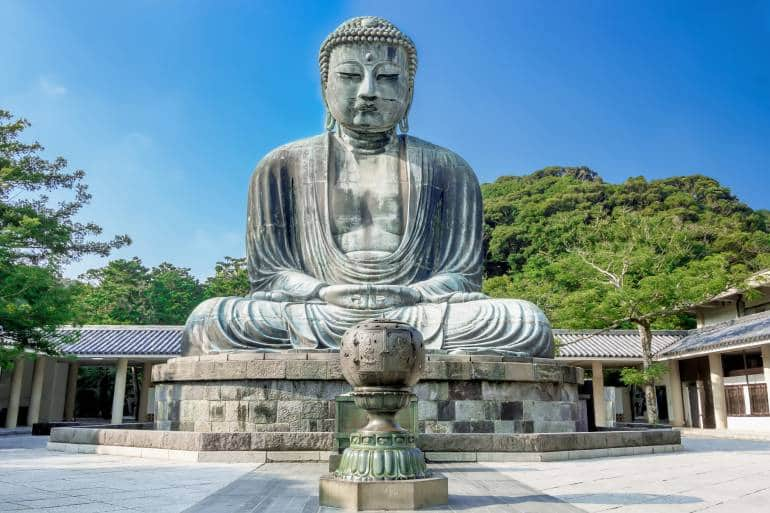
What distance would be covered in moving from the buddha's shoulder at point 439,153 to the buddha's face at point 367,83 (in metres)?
0.68

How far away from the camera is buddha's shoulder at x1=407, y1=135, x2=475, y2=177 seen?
417 inches

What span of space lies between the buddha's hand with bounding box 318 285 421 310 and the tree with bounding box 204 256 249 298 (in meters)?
22.6

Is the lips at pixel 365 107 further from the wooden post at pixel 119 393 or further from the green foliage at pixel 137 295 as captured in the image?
the green foliage at pixel 137 295

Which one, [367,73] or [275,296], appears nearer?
[275,296]

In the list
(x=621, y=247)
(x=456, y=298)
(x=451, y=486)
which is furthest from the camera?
(x=621, y=247)

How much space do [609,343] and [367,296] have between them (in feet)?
55.2

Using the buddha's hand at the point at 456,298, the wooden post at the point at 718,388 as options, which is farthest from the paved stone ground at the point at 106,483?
the wooden post at the point at 718,388

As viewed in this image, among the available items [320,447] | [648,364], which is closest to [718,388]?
[648,364]

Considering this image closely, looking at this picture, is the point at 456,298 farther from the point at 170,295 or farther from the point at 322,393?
the point at 170,295

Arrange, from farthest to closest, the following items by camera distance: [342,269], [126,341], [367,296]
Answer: [126,341]
[342,269]
[367,296]

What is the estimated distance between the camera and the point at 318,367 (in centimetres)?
745

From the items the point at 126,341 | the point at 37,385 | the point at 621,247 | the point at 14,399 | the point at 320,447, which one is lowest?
the point at 320,447

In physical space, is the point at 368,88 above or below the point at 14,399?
above

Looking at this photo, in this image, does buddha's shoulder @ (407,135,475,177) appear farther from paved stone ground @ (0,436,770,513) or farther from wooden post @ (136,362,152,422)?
wooden post @ (136,362,152,422)
